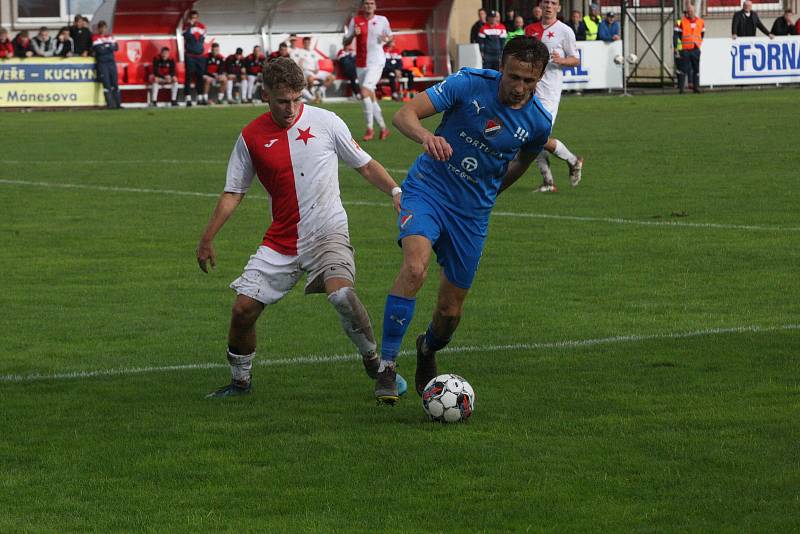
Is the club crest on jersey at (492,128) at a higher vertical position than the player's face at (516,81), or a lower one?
lower

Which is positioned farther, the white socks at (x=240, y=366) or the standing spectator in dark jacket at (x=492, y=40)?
the standing spectator in dark jacket at (x=492, y=40)

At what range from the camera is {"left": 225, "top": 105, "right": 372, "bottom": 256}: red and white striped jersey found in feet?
23.5

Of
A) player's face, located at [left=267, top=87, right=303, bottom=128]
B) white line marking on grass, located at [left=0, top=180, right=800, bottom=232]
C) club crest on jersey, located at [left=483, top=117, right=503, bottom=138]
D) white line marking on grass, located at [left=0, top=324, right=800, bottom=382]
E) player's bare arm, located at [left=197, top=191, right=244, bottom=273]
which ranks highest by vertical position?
player's face, located at [left=267, top=87, right=303, bottom=128]

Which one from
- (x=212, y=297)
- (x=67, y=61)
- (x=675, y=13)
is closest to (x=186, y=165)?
(x=212, y=297)

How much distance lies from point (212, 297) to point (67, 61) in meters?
26.8

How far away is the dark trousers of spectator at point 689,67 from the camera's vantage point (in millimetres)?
36031

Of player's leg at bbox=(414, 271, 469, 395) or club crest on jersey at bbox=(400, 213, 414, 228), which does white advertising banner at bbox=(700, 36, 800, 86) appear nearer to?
player's leg at bbox=(414, 271, 469, 395)

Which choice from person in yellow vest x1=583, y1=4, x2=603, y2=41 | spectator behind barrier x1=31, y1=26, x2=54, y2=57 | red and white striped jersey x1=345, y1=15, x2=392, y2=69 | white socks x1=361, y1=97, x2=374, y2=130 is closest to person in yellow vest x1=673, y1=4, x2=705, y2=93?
person in yellow vest x1=583, y1=4, x2=603, y2=41

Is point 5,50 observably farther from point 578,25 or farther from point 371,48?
point 371,48

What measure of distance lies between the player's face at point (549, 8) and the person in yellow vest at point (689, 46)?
63.8 ft

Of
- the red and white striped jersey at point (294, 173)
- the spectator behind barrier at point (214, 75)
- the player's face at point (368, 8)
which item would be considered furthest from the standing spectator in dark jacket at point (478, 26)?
the red and white striped jersey at point (294, 173)

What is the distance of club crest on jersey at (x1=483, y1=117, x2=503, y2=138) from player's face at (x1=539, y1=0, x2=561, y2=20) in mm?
9181

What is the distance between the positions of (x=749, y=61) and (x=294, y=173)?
31490 mm

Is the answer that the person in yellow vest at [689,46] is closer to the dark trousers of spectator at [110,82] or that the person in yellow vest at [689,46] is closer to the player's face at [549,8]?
the dark trousers of spectator at [110,82]
